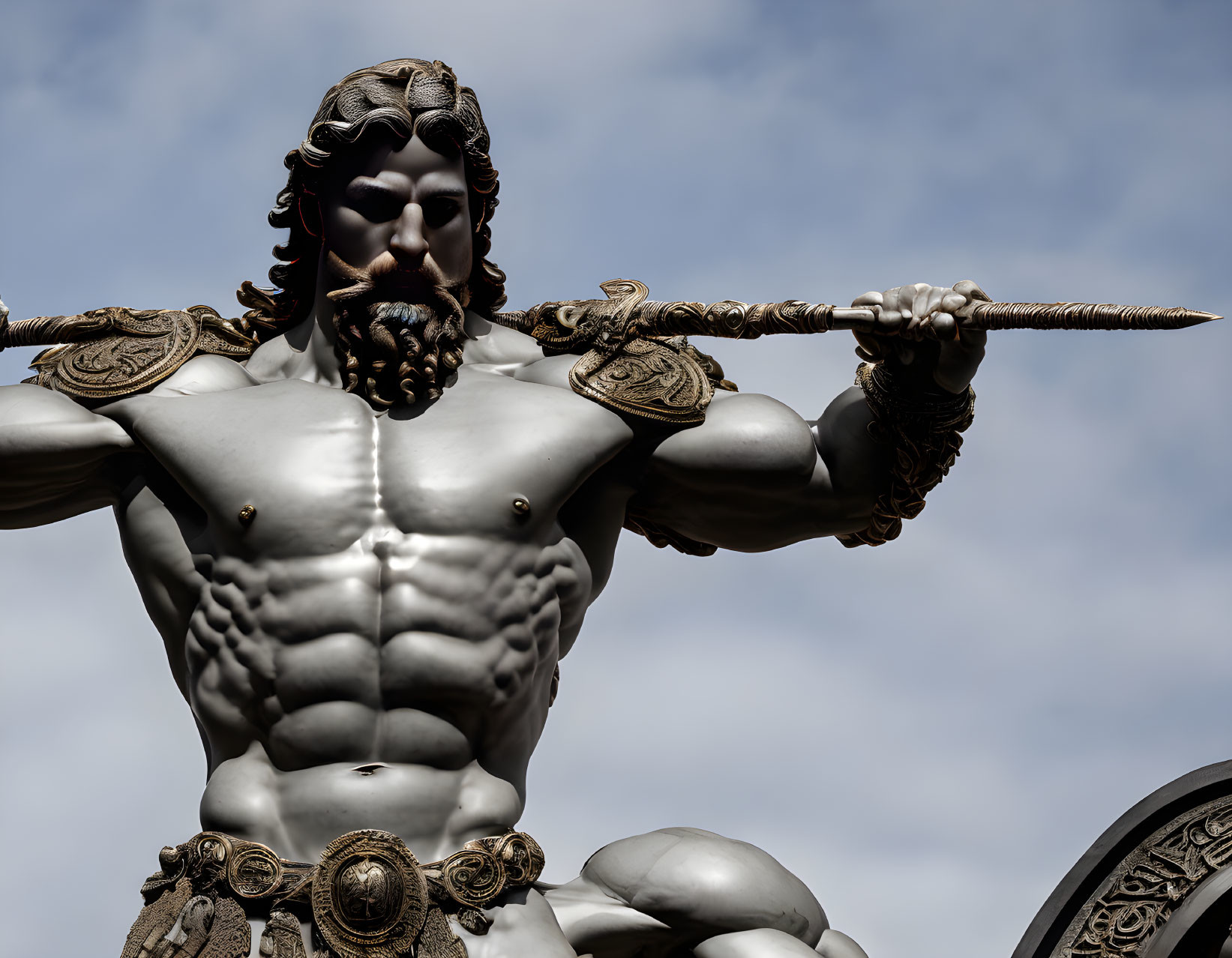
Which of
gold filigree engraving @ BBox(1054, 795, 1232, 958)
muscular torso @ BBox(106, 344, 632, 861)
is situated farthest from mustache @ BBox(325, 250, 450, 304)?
gold filigree engraving @ BBox(1054, 795, 1232, 958)

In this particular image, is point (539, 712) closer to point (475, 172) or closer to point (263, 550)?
point (263, 550)

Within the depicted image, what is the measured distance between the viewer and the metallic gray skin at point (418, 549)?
8.34 meters

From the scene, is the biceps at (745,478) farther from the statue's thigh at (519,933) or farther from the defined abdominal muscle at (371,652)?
the statue's thigh at (519,933)

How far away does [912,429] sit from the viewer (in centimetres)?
898

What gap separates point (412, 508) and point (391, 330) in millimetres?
782

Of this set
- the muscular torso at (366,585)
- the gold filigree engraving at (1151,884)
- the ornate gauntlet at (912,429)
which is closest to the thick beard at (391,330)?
the muscular torso at (366,585)

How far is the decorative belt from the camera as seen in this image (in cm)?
799

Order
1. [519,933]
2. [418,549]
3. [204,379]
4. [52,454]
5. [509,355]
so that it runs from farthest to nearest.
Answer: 1. [509,355]
2. [204,379]
3. [52,454]
4. [418,549]
5. [519,933]

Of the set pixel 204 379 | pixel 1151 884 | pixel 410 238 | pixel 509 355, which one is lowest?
pixel 1151 884

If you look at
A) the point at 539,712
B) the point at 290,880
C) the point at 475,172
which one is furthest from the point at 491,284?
the point at 290,880

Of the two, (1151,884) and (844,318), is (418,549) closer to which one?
(844,318)

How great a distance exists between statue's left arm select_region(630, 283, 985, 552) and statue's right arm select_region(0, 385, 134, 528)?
6.58ft

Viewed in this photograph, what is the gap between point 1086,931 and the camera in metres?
9.23

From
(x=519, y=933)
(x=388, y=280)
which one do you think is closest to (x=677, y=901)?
(x=519, y=933)
